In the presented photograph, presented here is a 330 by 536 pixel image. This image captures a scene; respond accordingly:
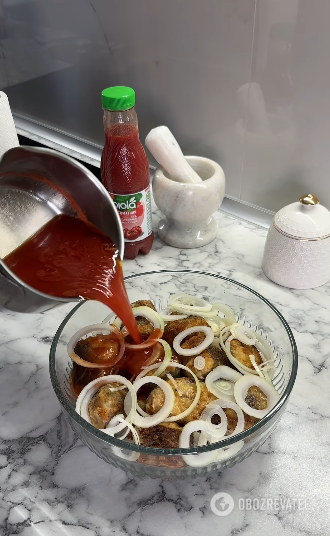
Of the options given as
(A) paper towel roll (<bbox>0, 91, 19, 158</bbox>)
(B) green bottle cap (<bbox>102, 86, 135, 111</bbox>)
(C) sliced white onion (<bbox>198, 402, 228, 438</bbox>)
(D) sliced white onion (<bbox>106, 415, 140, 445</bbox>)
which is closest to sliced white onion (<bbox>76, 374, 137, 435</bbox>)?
(D) sliced white onion (<bbox>106, 415, 140, 445</bbox>)

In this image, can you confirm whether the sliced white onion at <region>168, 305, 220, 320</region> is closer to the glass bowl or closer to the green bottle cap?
the glass bowl

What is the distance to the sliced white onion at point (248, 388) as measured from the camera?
2.75 feet

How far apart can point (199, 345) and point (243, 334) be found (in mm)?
94

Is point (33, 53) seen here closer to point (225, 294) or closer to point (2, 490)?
point (225, 294)

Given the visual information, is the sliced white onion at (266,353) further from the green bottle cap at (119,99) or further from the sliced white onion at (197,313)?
the green bottle cap at (119,99)

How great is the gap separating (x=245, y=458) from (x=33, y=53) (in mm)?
1698

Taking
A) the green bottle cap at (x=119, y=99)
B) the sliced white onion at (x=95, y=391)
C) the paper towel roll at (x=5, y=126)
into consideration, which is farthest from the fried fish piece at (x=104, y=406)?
the paper towel roll at (x=5, y=126)

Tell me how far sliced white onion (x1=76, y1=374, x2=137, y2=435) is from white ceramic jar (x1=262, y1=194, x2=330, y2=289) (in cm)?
53

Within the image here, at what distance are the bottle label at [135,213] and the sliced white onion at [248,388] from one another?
0.56 m

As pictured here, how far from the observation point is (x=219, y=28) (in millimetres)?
1328

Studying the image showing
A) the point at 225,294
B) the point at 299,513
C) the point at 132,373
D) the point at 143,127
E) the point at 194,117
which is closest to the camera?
the point at 299,513

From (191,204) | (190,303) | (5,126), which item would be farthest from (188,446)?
(5,126)

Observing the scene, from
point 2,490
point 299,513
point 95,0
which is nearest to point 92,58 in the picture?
point 95,0

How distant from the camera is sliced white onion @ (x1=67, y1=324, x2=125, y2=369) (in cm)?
93
